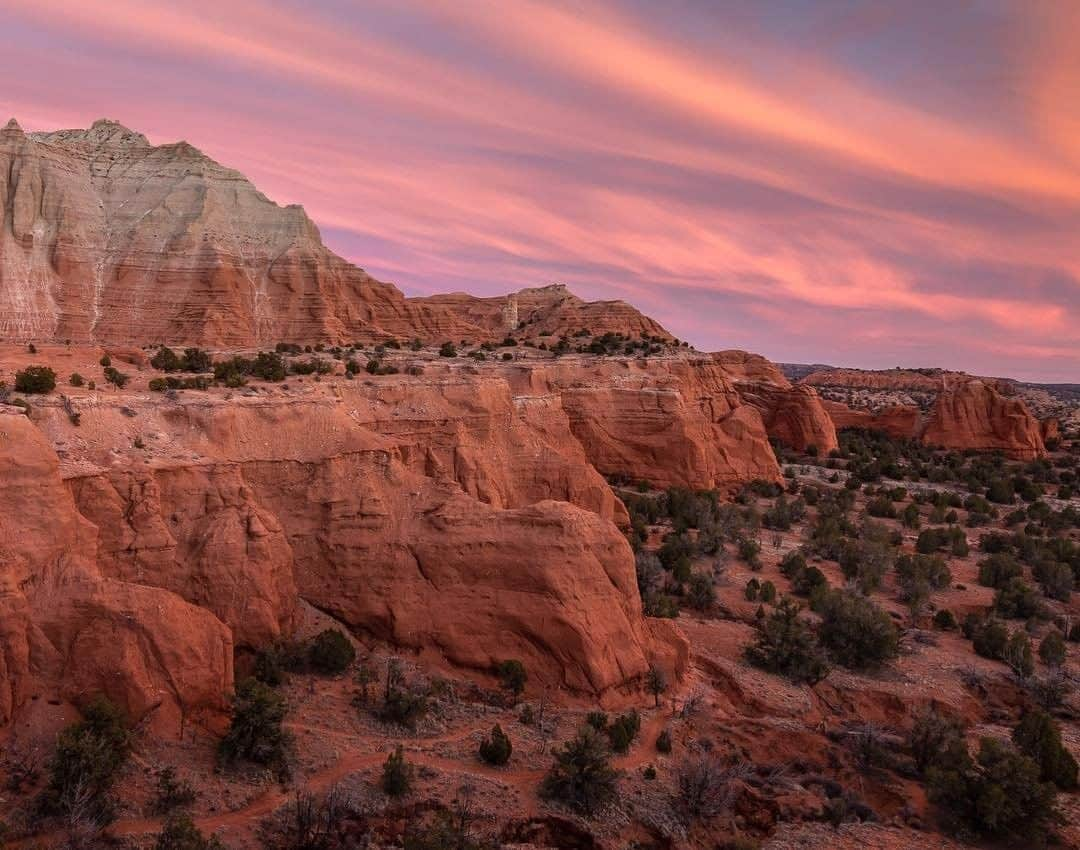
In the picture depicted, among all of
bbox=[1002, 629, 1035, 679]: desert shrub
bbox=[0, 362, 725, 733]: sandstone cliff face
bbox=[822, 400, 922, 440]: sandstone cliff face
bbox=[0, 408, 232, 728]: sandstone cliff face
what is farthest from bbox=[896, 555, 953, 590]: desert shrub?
bbox=[822, 400, 922, 440]: sandstone cliff face

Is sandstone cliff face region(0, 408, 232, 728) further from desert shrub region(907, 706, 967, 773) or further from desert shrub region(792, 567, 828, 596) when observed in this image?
desert shrub region(792, 567, 828, 596)

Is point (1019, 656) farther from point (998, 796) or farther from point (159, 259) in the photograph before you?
point (159, 259)

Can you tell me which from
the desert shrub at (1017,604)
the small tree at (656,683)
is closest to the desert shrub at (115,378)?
the small tree at (656,683)

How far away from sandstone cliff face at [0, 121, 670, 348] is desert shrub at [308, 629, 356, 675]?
2689 centimetres

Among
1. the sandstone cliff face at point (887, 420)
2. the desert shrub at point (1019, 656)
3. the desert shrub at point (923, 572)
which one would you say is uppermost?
the sandstone cliff face at point (887, 420)

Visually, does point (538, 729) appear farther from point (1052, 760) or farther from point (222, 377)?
point (222, 377)

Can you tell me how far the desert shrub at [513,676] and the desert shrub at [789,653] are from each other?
9.56 metres

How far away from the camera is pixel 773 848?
17.6 metres

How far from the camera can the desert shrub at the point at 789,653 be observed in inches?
1008

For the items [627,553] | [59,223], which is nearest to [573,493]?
[627,553]

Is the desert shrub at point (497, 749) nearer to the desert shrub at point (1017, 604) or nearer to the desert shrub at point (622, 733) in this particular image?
the desert shrub at point (622, 733)

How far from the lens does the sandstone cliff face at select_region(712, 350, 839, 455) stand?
7581cm

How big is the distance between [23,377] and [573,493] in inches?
899

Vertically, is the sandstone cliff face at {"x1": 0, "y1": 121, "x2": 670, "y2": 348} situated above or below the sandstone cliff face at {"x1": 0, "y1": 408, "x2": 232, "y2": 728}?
above
